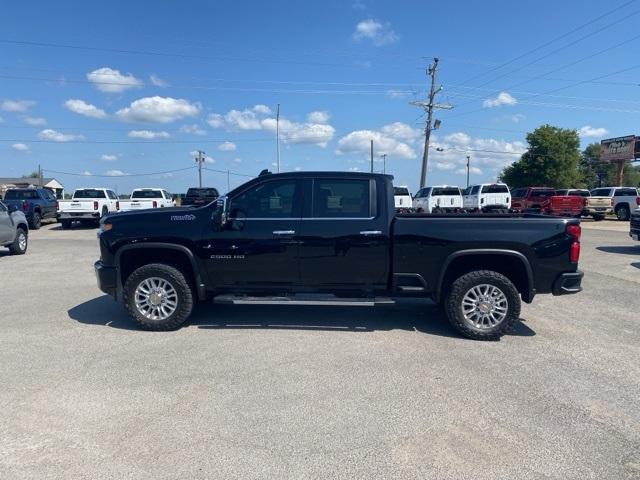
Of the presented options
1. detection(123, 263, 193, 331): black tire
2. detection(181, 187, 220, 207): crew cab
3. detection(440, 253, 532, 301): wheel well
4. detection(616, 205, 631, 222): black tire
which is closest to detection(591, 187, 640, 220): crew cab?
detection(616, 205, 631, 222): black tire

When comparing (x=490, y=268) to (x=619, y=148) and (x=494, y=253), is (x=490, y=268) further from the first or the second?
(x=619, y=148)

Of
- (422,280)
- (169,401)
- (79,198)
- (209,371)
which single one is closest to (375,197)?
(422,280)

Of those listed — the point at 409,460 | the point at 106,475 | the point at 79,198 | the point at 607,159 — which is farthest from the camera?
the point at 607,159

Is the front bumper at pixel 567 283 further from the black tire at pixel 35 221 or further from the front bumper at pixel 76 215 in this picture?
the black tire at pixel 35 221

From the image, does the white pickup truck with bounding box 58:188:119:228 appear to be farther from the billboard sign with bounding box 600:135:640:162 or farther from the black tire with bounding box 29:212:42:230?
the billboard sign with bounding box 600:135:640:162

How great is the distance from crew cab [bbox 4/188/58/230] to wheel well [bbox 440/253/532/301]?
21.8m

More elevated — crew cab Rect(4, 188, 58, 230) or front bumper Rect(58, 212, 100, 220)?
crew cab Rect(4, 188, 58, 230)

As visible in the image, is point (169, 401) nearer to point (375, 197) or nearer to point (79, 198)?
point (375, 197)

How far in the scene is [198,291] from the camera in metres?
5.98

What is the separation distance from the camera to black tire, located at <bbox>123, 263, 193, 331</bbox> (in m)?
5.92

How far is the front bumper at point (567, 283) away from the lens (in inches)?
221

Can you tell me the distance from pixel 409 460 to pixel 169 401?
204cm

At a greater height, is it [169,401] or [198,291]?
[198,291]

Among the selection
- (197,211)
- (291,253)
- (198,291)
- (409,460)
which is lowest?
(409,460)
